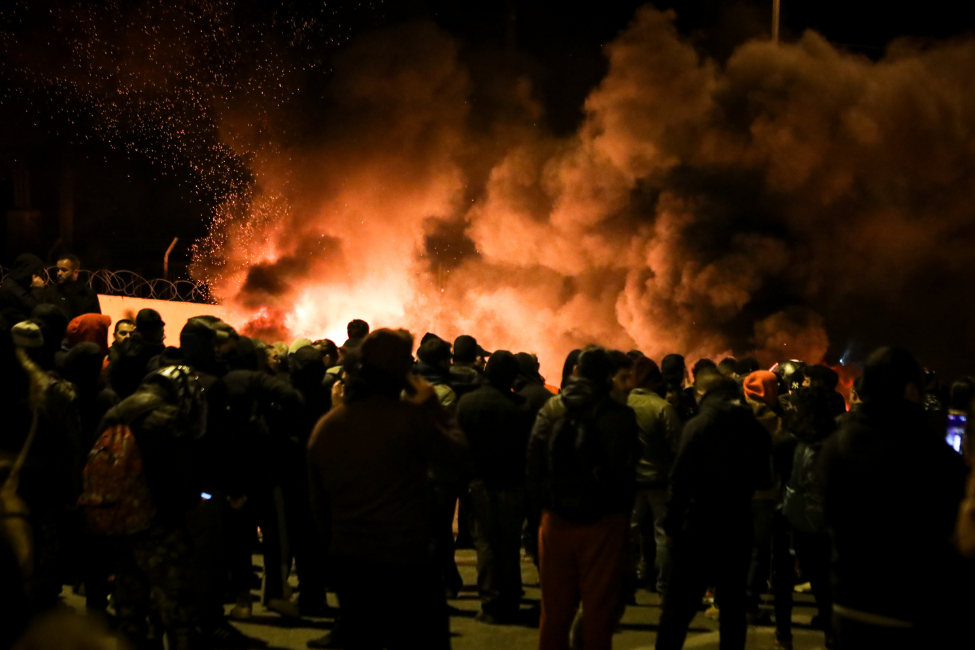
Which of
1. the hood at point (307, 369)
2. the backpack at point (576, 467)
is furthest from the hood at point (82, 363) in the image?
the backpack at point (576, 467)

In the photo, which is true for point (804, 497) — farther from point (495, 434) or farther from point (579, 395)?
point (495, 434)

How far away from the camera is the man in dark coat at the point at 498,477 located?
6719 millimetres

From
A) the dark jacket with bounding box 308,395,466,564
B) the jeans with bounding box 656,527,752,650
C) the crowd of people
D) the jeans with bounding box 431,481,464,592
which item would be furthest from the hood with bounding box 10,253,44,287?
the jeans with bounding box 656,527,752,650

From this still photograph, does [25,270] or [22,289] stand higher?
[25,270]

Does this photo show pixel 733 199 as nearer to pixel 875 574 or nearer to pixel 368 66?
pixel 368 66

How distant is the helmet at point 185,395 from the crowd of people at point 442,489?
0.01 metres

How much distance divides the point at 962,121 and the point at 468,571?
40.7 ft

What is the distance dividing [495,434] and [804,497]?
1.97m

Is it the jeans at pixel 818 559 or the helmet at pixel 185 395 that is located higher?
the helmet at pixel 185 395

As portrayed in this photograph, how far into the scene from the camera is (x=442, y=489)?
692cm

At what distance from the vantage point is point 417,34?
19672 millimetres

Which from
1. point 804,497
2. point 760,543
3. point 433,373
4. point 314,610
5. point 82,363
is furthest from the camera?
point 433,373

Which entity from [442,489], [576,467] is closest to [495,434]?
[442,489]

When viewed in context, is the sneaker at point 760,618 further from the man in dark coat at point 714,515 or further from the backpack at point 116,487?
the backpack at point 116,487
